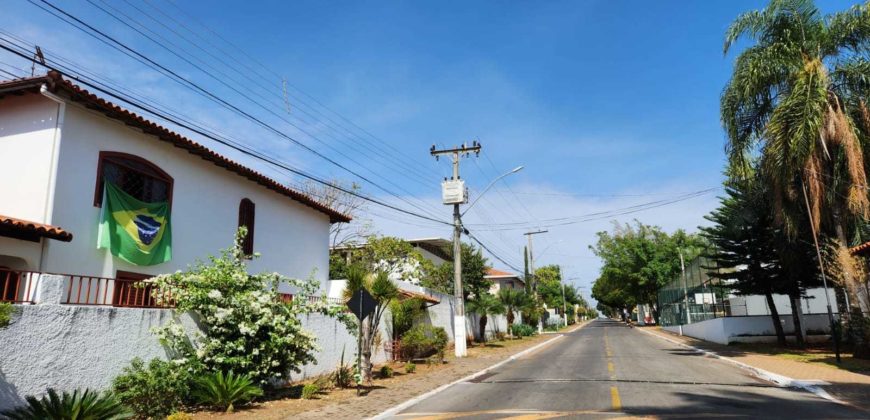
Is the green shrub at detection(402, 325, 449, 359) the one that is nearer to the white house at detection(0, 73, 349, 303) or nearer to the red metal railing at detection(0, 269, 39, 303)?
the white house at detection(0, 73, 349, 303)

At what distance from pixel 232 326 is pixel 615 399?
26.2 feet

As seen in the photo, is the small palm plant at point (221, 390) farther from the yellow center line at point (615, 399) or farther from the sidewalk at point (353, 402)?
the yellow center line at point (615, 399)

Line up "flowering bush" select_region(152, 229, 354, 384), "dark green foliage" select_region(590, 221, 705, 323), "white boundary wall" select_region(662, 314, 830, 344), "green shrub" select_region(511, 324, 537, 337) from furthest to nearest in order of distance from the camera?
1. "dark green foliage" select_region(590, 221, 705, 323)
2. "green shrub" select_region(511, 324, 537, 337)
3. "white boundary wall" select_region(662, 314, 830, 344)
4. "flowering bush" select_region(152, 229, 354, 384)

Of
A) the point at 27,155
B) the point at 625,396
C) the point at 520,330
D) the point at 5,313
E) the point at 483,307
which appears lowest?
the point at 625,396

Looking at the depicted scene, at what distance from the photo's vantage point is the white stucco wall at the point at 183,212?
11.6 metres

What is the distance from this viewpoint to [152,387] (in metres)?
9.54

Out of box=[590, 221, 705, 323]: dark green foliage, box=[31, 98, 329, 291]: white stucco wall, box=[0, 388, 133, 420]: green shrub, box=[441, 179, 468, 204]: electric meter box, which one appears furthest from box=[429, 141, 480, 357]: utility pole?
box=[590, 221, 705, 323]: dark green foliage

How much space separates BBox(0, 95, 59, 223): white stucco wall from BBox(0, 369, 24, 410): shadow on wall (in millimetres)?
4404

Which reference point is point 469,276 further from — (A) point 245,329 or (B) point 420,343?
(A) point 245,329

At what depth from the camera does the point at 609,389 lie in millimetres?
12086

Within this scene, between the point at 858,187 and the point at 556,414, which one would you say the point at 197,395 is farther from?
the point at 858,187

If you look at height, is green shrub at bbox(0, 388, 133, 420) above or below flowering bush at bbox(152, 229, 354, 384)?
below

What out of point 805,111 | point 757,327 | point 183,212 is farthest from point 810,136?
point 183,212

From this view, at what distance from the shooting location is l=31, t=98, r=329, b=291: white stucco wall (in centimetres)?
1161
